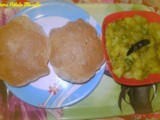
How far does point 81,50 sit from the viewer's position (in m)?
1.17

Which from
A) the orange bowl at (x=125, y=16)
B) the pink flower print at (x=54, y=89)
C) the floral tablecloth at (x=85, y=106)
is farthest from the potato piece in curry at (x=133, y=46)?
the pink flower print at (x=54, y=89)

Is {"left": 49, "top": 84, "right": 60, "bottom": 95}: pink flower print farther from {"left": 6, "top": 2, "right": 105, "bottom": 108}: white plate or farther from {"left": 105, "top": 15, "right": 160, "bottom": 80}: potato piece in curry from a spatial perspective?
{"left": 105, "top": 15, "right": 160, "bottom": 80}: potato piece in curry

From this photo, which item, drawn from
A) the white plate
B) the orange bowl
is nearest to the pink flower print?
the white plate

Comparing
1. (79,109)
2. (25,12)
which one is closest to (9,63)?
(25,12)

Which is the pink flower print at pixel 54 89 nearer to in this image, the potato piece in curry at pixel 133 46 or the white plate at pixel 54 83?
the white plate at pixel 54 83

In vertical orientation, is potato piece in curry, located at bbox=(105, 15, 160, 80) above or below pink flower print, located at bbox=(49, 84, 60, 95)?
above

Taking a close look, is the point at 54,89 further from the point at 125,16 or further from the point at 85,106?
the point at 125,16

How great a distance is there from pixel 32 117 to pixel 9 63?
0.83ft

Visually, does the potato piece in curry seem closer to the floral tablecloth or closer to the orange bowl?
the orange bowl

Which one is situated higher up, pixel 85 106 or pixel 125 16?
pixel 125 16

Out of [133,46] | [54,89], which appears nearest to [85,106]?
[54,89]

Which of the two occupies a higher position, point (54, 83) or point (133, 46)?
point (133, 46)

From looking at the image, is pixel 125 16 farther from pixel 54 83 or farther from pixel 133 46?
pixel 54 83

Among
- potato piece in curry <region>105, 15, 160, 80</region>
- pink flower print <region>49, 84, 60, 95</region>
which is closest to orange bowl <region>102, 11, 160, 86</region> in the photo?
potato piece in curry <region>105, 15, 160, 80</region>
